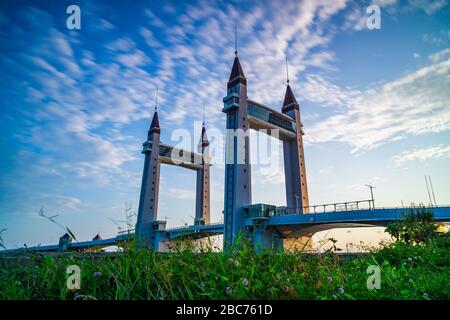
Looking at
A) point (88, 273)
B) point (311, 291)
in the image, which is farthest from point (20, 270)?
point (311, 291)

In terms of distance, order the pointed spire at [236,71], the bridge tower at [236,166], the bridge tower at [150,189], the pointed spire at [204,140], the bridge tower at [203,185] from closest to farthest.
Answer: the bridge tower at [236,166]
the pointed spire at [236,71]
the bridge tower at [150,189]
the bridge tower at [203,185]
the pointed spire at [204,140]

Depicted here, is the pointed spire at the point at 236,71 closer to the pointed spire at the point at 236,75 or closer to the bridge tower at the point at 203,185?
the pointed spire at the point at 236,75

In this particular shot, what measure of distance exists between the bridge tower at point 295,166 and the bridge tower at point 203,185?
79.5 feet

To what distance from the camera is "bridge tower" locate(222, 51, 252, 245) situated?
33.3 m

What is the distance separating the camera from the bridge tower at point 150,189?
177 feet

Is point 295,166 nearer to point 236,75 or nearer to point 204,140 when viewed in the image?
point 236,75

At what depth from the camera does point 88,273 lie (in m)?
3.21

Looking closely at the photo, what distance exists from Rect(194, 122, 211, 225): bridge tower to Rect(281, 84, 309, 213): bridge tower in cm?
2422

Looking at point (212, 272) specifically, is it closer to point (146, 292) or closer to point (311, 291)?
point (146, 292)

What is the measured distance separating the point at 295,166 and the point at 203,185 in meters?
27.6

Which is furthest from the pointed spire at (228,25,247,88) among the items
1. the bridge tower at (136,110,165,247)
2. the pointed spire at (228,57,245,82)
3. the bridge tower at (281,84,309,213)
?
the bridge tower at (136,110,165,247)

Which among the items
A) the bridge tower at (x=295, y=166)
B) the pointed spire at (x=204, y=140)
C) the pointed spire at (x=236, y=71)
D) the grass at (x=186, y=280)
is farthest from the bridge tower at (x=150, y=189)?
the grass at (x=186, y=280)

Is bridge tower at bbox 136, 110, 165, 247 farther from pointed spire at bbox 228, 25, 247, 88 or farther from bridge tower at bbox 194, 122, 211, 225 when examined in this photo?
pointed spire at bbox 228, 25, 247, 88

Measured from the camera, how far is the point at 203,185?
64000 millimetres
